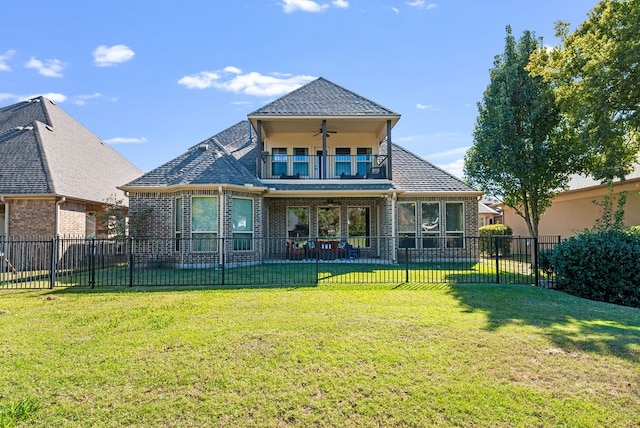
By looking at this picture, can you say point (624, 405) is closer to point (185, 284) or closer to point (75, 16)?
point (185, 284)

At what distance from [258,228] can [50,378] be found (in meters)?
11.5

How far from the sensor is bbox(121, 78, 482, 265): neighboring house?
14.6 meters

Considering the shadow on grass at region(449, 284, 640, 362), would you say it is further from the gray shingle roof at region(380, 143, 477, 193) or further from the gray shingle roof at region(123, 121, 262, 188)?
the gray shingle roof at region(123, 121, 262, 188)

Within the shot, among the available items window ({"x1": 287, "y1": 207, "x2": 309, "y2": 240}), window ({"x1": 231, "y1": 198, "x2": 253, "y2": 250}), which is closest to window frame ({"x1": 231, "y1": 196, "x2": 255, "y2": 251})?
window ({"x1": 231, "y1": 198, "x2": 253, "y2": 250})

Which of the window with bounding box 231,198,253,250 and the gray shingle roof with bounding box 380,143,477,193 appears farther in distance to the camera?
the gray shingle roof with bounding box 380,143,477,193

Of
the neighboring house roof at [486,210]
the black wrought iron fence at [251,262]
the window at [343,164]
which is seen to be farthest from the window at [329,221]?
the neighboring house roof at [486,210]

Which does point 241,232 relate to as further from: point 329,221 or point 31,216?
point 31,216

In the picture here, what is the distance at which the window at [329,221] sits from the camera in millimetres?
18266

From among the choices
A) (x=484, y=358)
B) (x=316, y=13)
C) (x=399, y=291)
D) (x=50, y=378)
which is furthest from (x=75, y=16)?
(x=484, y=358)

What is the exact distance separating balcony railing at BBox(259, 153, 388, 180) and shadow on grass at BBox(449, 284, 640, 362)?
29.7 feet

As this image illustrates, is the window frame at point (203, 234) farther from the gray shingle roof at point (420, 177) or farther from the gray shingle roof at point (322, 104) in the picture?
the gray shingle roof at point (420, 177)

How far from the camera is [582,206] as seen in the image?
20375 millimetres

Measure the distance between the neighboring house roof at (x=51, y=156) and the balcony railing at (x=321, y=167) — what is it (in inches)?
326

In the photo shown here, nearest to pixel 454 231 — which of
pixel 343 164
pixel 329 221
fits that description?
pixel 329 221
